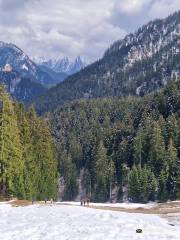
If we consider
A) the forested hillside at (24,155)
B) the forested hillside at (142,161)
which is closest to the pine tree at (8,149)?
the forested hillside at (24,155)

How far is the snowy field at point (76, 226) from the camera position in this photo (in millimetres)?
27891

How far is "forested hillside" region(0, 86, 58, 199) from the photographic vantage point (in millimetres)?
64250

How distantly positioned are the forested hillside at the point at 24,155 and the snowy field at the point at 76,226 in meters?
23.4

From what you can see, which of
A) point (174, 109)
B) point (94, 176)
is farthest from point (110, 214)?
point (174, 109)

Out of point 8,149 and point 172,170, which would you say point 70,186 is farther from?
point 8,149

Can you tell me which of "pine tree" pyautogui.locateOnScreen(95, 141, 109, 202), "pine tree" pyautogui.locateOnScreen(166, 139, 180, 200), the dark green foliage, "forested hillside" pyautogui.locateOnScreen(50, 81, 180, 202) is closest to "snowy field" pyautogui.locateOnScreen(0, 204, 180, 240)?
"forested hillside" pyautogui.locateOnScreen(50, 81, 180, 202)

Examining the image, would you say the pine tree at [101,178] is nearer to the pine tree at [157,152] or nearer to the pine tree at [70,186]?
the pine tree at [70,186]

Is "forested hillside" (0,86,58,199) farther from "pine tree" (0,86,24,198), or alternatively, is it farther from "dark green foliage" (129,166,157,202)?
"dark green foliage" (129,166,157,202)

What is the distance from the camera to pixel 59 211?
4069 centimetres

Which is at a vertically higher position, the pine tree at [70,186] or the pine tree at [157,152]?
the pine tree at [157,152]

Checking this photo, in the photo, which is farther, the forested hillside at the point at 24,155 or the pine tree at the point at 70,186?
the pine tree at the point at 70,186

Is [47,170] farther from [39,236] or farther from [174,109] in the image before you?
[174,109]

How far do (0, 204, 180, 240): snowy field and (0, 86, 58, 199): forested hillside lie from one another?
23406 millimetres

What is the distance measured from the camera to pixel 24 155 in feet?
248
